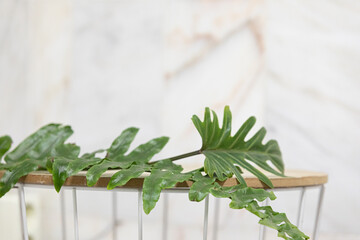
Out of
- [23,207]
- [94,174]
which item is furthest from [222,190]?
[23,207]

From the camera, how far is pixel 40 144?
626 mm

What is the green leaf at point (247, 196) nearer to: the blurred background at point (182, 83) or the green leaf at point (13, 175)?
the green leaf at point (13, 175)

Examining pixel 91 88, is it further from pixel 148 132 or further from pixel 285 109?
pixel 285 109

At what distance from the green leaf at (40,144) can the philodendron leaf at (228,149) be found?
0.67 ft

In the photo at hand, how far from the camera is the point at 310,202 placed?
52.2 inches

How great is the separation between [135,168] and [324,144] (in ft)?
3.11

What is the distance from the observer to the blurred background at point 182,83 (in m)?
1.31

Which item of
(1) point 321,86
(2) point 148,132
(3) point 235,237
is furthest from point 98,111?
(1) point 321,86

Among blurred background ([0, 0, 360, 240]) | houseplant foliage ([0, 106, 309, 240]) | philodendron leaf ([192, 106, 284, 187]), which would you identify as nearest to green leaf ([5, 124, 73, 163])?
houseplant foliage ([0, 106, 309, 240])

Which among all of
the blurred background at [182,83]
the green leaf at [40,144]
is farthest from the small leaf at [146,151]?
the blurred background at [182,83]

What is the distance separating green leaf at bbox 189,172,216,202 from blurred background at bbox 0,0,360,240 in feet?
2.82

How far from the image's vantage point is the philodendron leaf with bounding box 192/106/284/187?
1.76 ft

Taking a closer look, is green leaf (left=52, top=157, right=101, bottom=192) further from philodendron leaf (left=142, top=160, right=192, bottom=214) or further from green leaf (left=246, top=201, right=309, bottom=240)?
green leaf (left=246, top=201, right=309, bottom=240)

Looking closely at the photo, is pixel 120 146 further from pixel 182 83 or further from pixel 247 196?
pixel 182 83
